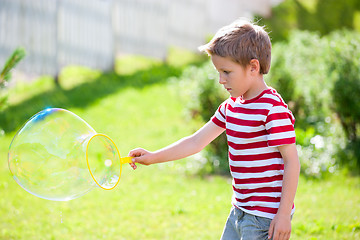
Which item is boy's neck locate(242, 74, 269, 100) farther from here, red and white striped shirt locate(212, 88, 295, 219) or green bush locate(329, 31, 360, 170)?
green bush locate(329, 31, 360, 170)

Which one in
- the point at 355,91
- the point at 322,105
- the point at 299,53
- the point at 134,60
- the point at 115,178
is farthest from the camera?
the point at 134,60

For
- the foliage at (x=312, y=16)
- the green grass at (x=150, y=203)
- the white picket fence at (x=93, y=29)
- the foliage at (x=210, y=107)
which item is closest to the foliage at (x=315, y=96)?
the foliage at (x=210, y=107)

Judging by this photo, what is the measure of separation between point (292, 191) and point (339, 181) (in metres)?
3.69

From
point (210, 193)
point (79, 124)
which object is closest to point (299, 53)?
point (210, 193)

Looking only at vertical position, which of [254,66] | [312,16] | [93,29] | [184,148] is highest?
[312,16]

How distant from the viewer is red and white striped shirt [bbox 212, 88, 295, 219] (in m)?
2.31

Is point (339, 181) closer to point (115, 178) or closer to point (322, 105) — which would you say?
point (322, 105)

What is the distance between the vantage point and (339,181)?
18.6ft

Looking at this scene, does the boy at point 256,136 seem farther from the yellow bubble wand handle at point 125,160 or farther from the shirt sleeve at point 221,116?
the yellow bubble wand handle at point 125,160

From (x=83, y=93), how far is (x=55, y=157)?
21.4 ft

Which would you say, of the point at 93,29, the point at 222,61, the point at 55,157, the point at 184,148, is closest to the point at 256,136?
the point at 222,61

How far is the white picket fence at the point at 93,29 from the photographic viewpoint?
358 inches

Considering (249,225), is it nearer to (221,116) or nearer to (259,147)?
(259,147)

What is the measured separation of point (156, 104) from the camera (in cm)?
898
